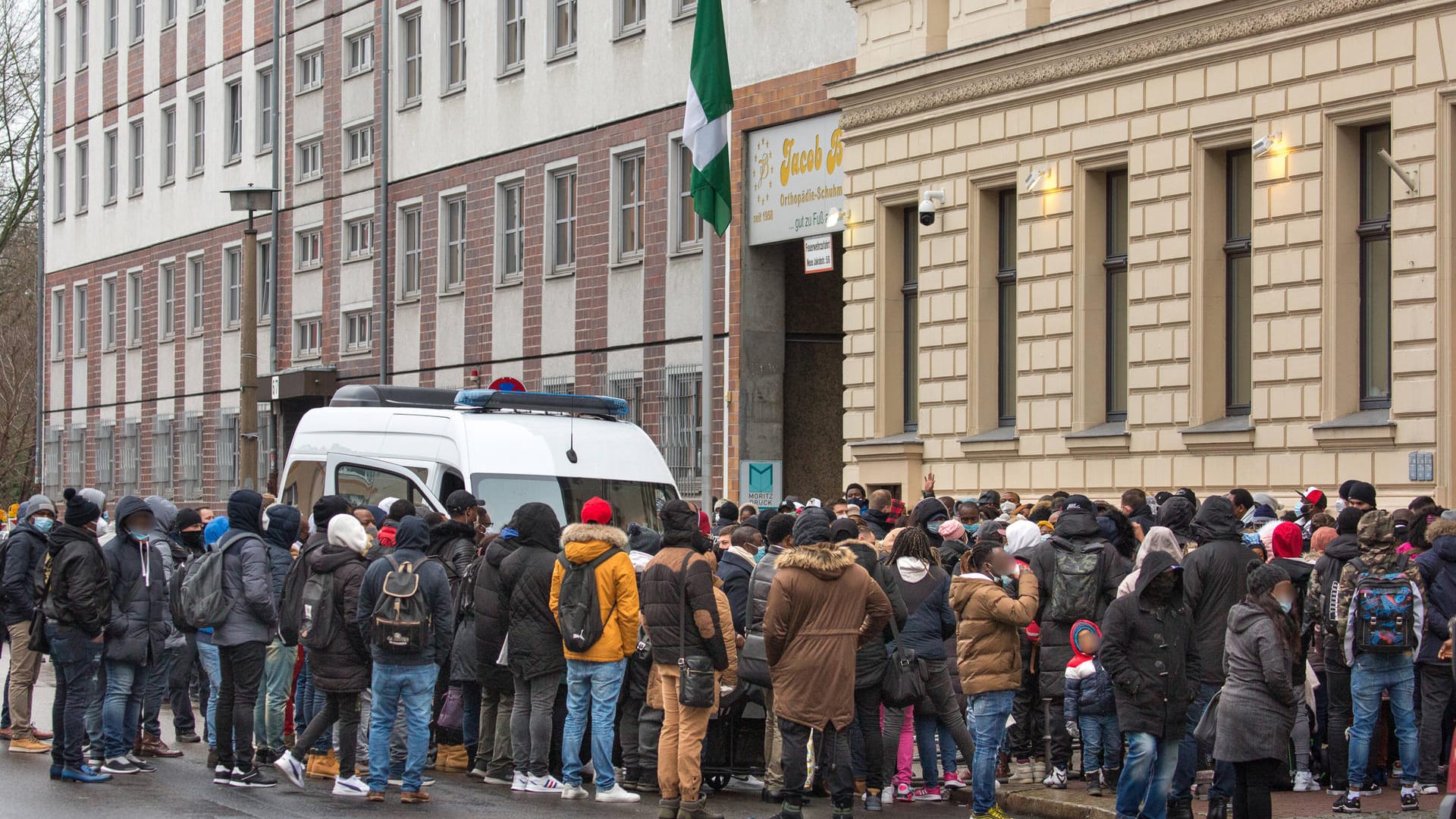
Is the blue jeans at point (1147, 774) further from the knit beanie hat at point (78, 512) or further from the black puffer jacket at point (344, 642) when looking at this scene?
the knit beanie hat at point (78, 512)

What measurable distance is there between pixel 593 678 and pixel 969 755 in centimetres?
247

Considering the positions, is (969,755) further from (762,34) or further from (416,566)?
(762,34)

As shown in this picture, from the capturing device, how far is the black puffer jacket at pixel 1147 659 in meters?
10.8

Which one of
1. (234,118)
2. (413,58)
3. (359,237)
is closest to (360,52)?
(413,58)

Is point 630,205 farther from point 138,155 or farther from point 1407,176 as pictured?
point 138,155

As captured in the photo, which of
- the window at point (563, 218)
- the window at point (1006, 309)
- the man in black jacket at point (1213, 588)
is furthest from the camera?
the window at point (563, 218)

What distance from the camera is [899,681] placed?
12.2 meters

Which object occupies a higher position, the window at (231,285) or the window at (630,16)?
the window at (630,16)

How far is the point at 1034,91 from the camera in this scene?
22016 millimetres

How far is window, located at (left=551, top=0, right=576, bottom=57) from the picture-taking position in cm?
3247

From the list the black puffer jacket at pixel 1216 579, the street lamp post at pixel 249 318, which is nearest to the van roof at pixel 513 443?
the black puffer jacket at pixel 1216 579

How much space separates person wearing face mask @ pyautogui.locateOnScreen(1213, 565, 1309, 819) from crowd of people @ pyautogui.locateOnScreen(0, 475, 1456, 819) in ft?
0.14

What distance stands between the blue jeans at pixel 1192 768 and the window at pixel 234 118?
35.7m

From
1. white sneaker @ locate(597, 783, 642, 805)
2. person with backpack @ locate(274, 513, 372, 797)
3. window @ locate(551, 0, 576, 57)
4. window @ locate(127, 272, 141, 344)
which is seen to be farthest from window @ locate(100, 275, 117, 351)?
white sneaker @ locate(597, 783, 642, 805)
